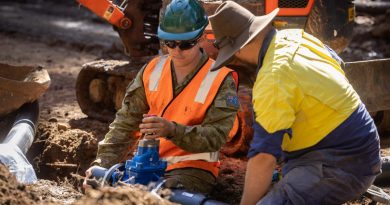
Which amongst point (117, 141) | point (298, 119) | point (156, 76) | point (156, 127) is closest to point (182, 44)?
point (156, 76)

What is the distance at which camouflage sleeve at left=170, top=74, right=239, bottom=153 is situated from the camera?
15.7 feet

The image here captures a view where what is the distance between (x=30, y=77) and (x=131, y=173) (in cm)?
271

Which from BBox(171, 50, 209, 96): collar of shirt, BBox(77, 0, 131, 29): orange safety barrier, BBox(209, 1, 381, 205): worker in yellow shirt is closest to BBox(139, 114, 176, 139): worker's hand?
BBox(171, 50, 209, 96): collar of shirt

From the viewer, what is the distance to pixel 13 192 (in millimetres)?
4082

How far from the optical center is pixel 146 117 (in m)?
4.66

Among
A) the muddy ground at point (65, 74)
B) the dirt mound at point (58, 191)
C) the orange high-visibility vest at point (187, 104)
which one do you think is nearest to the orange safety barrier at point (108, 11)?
the muddy ground at point (65, 74)

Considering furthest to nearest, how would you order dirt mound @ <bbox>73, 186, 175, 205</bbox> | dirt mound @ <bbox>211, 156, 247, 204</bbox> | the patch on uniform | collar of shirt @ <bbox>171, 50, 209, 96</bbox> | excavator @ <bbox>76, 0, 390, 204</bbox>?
excavator @ <bbox>76, 0, 390, 204</bbox>
dirt mound @ <bbox>211, 156, 247, 204</bbox>
collar of shirt @ <bbox>171, 50, 209, 96</bbox>
the patch on uniform
dirt mound @ <bbox>73, 186, 175, 205</bbox>

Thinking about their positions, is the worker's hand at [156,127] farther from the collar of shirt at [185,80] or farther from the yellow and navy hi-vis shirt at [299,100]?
the yellow and navy hi-vis shirt at [299,100]

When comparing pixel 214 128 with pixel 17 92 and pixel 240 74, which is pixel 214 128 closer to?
pixel 240 74

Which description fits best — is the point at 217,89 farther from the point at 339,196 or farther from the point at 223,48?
the point at 339,196

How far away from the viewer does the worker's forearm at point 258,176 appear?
13.1 ft

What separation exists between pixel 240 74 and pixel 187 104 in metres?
1.62

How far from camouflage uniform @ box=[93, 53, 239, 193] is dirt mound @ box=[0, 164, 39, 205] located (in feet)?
2.91

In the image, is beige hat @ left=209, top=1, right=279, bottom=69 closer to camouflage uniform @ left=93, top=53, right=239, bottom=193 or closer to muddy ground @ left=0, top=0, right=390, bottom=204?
camouflage uniform @ left=93, top=53, right=239, bottom=193
